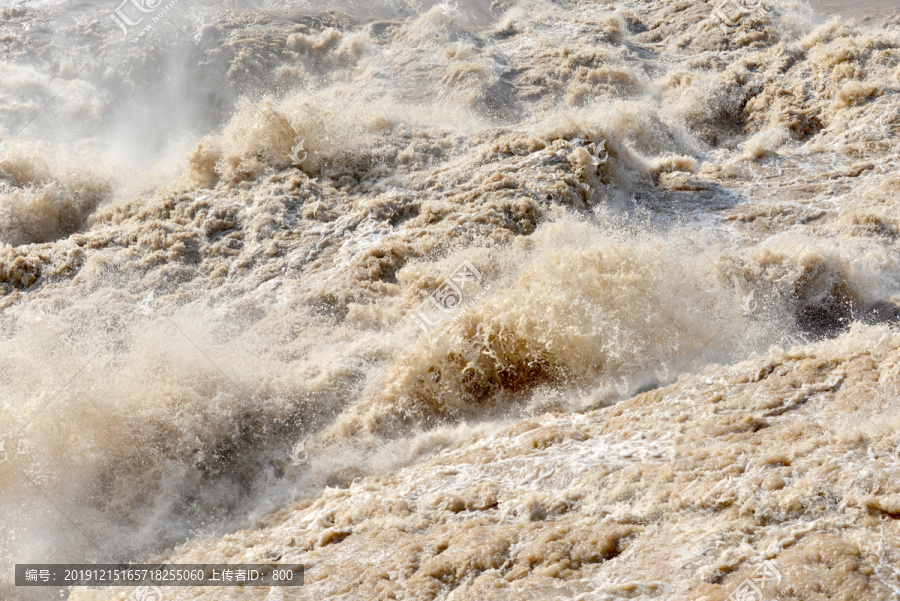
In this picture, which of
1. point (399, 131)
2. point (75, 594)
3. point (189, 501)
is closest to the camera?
point (75, 594)

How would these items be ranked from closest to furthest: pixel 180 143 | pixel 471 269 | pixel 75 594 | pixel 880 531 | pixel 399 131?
pixel 880 531
pixel 75 594
pixel 471 269
pixel 399 131
pixel 180 143

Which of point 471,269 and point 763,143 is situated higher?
point 763,143

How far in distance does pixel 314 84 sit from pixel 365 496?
10832 millimetres

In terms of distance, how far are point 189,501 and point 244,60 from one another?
1082cm

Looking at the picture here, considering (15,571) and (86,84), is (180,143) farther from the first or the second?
(15,571)

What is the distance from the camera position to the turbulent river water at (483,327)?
3156 mm

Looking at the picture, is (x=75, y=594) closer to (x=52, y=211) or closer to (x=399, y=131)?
(x=52, y=211)

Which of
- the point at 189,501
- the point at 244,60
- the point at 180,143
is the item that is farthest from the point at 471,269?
the point at 244,60

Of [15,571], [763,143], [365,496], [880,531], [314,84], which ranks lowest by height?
[15,571]

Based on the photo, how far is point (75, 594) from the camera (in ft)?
13.6

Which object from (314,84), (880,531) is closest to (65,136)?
(314,84)

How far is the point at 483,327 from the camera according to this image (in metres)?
5.49

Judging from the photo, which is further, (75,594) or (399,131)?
(399,131)

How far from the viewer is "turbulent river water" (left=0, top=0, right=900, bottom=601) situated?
3.16m
